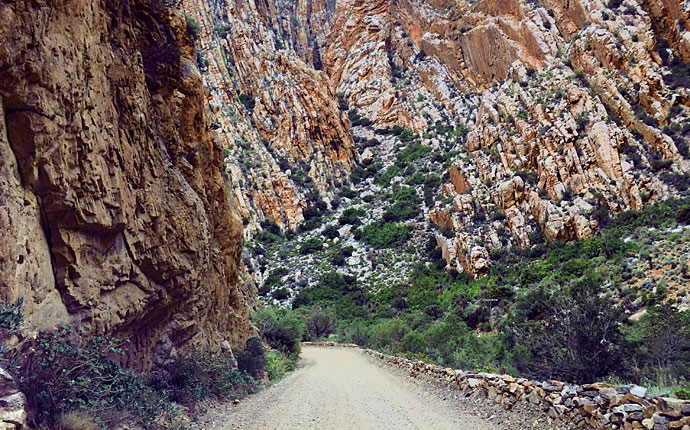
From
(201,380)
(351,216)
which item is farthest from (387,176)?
(201,380)

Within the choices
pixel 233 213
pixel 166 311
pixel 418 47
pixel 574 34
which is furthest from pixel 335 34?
pixel 166 311

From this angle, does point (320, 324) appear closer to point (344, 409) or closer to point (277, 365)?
point (277, 365)

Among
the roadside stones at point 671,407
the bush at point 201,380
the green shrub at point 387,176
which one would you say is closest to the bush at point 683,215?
the roadside stones at point 671,407

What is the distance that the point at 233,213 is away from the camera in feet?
45.5

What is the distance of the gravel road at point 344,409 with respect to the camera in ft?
24.0

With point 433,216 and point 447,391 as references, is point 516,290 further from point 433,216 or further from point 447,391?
point 447,391

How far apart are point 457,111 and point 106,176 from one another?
6856 centimetres

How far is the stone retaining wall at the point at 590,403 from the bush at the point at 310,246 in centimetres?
4412

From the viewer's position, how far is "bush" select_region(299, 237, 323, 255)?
52934 mm

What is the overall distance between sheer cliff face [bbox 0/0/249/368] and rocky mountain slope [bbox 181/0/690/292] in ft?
111

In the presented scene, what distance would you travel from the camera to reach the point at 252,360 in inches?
505

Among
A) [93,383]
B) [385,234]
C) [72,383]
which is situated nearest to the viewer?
[72,383]

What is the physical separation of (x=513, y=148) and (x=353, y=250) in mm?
22897

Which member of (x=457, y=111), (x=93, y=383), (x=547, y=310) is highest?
(x=457, y=111)
